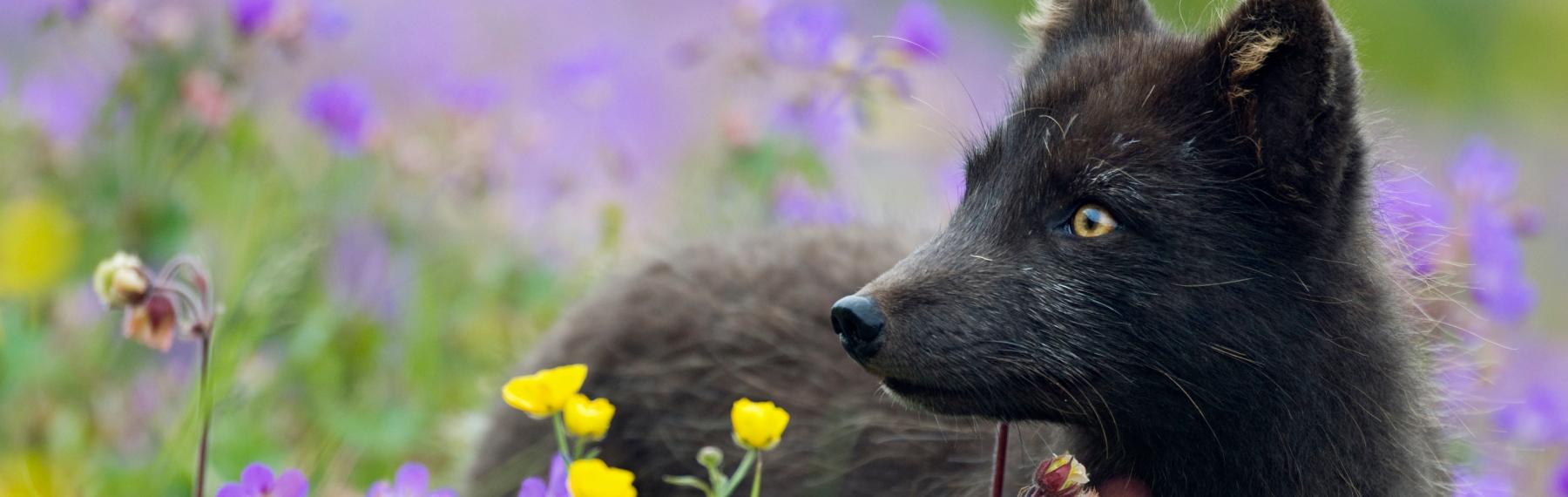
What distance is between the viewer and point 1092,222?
2607 millimetres

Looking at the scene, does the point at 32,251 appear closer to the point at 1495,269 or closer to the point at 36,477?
the point at 36,477

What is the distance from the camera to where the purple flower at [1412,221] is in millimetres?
2963

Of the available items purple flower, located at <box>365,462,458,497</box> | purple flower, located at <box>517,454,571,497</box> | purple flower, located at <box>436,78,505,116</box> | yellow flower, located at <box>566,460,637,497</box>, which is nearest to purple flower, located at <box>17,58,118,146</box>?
purple flower, located at <box>436,78,505,116</box>

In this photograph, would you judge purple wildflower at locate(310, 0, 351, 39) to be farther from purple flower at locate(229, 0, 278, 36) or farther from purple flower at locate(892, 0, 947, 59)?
purple flower at locate(892, 0, 947, 59)

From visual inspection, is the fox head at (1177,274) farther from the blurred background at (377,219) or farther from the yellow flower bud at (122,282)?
the yellow flower bud at (122,282)

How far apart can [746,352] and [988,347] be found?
4.23 ft

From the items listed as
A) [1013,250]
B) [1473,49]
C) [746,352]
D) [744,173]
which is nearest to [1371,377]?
[1013,250]

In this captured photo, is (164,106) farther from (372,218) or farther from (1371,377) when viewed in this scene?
(1371,377)

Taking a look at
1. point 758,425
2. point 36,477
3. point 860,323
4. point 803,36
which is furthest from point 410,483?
point 803,36

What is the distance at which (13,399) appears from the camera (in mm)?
4008

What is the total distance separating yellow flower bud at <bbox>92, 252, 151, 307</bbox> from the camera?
2.40 metres

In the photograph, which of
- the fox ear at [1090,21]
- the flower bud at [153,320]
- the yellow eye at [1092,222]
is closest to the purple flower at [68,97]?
the flower bud at [153,320]

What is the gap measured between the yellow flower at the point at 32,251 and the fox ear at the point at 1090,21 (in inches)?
116

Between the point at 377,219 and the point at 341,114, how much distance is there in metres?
0.82
